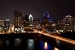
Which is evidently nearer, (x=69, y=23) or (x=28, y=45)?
(x=28, y=45)

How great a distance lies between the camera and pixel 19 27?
2357 inches

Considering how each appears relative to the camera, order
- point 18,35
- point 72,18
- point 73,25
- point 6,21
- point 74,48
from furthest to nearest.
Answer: point 6,21, point 72,18, point 73,25, point 18,35, point 74,48

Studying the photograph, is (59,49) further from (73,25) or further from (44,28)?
(44,28)

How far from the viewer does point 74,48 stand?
18.9 m

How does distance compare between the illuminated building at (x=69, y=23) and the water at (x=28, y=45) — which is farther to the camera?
the illuminated building at (x=69, y=23)

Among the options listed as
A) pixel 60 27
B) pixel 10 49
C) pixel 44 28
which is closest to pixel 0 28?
pixel 44 28

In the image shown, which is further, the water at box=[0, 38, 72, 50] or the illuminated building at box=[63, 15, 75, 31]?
the illuminated building at box=[63, 15, 75, 31]

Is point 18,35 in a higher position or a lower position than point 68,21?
lower

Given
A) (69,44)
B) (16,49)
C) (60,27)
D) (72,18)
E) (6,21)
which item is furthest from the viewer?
(6,21)

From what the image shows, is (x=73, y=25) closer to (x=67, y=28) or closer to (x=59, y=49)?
(x=67, y=28)

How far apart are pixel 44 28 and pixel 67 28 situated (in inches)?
382

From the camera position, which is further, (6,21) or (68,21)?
(6,21)

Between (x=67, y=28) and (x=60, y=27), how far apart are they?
8021 millimetres

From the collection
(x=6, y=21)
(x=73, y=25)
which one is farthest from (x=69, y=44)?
(x=6, y=21)
